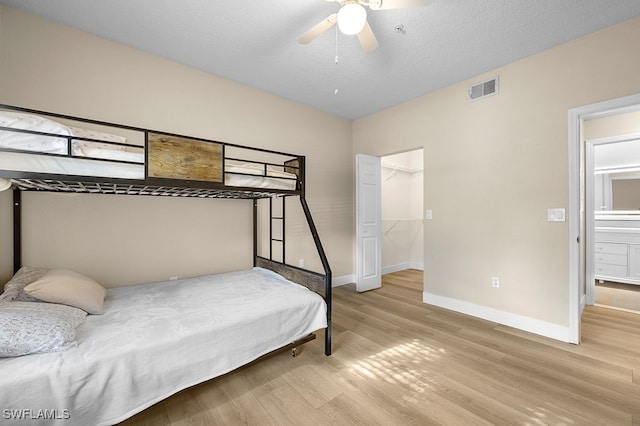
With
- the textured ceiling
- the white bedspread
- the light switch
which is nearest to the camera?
the white bedspread

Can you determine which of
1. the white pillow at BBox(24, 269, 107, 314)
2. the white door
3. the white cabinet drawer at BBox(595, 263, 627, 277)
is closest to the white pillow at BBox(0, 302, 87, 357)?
the white pillow at BBox(24, 269, 107, 314)

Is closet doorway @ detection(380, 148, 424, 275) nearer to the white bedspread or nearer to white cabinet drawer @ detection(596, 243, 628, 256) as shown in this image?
white cabinet drawer @ detection(596, 243, 628, 256)

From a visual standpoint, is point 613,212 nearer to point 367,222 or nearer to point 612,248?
point 612,248

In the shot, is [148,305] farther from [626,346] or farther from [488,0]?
[626,346]

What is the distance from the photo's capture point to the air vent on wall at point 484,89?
2.79 meters

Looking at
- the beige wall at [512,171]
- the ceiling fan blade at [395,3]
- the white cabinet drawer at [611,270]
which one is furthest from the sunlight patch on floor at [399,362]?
the white cabinet drawer at [611,270]

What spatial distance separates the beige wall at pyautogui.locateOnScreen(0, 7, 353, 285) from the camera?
2070 millimetres

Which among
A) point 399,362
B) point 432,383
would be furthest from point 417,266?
point 432,383

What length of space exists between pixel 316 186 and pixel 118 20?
8.69 ft

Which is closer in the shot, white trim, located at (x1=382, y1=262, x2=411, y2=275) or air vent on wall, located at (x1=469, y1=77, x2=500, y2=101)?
air vent on wall, located at (x1=469, y1=77, x2=500, y2=101)

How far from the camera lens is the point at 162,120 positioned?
2629 millimetres

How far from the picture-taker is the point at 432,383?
1782 mm

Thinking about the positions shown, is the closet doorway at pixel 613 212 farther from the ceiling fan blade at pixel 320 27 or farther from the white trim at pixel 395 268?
→ the ceiling fan blade at pixel 320 27

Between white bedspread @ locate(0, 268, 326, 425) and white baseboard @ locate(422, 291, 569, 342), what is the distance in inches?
73.0
